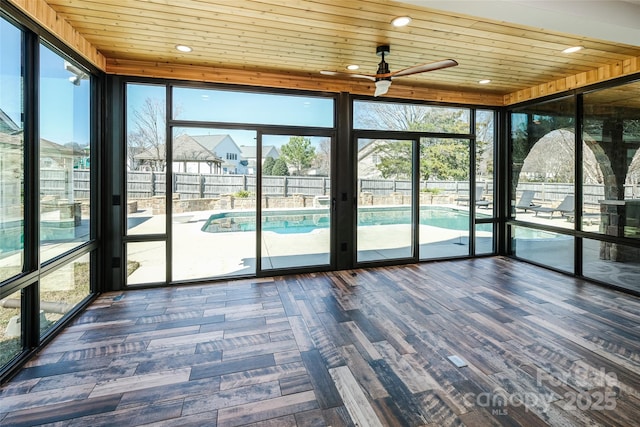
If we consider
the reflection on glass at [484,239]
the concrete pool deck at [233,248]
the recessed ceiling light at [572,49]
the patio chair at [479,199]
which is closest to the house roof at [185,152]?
the concrete pool deck at [233,248]

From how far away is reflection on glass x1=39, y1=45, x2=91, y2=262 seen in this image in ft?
9.52

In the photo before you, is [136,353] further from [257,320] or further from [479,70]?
[479,70]

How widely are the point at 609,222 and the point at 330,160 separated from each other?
3737mm

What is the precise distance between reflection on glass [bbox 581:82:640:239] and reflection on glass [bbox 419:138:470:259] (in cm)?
156

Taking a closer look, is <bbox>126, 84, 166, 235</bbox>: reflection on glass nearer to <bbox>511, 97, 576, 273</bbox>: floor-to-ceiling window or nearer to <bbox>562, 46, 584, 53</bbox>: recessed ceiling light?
<bbox>562, 46, 584, 53</bbox>: recessed ceiling light

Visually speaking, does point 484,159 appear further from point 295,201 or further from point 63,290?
point 63,290

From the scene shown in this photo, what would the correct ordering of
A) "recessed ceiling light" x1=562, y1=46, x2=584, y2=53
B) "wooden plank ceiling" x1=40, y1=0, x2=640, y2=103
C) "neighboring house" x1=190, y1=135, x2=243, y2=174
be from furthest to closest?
"neighboring house" x1=190, y1=135, x2=243, y2=174
"recessed ceiling light" x1=562, y1=46, x2=584, y2=53
"wooden plank ceiling" x1=40, y1=0, x2=640, y2=103

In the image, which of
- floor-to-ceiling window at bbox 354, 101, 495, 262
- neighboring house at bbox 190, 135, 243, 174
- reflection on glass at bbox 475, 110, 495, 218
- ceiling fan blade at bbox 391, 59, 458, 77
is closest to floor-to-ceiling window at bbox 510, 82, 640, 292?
reflection on glass at bbox 475, 110, 495, 218

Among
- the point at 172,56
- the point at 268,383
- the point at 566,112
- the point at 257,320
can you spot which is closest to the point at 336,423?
the point at 268,383

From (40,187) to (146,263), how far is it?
5.76 ft

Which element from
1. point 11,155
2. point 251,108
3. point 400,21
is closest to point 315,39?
point 400,21

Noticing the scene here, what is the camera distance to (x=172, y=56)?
3.92 metres

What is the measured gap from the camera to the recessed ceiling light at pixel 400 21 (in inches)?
115

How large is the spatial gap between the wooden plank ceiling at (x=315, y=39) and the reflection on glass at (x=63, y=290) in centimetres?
236
